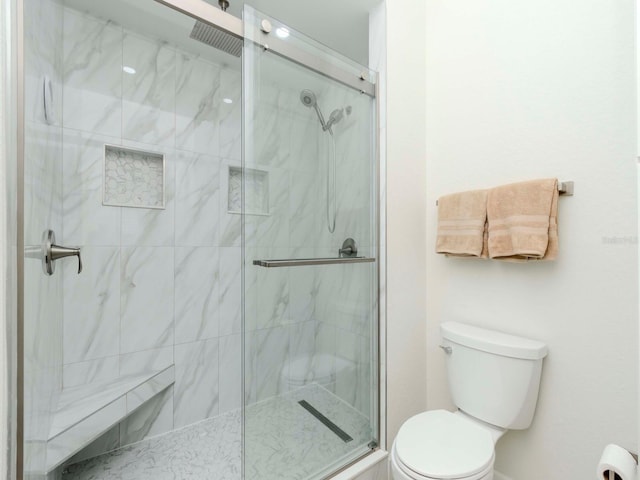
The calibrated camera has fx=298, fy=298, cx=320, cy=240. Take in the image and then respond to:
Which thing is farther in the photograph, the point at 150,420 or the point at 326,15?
the point at 150,420

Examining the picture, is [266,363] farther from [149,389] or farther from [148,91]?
[148,91]

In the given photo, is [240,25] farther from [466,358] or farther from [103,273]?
[466,358]

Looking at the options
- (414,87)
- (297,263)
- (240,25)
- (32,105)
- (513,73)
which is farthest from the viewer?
(414,87)

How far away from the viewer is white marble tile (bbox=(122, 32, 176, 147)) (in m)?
Result: 1.81

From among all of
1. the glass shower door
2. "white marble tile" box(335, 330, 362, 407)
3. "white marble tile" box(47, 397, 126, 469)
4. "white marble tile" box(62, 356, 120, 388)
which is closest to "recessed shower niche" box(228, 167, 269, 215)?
the glass shower door

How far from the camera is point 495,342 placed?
50.0 inches

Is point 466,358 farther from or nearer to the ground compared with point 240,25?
nearer to the ground

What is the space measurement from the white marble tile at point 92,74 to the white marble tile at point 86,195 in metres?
0.08

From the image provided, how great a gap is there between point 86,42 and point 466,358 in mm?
2636

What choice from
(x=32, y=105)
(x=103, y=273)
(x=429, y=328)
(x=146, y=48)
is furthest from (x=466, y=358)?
(x=146, y=48)

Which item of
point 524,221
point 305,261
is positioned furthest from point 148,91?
point 524,221

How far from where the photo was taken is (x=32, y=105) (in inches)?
34.8

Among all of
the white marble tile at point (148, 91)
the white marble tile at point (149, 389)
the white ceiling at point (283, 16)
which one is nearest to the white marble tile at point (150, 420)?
the white marble tile at point (149, 389)

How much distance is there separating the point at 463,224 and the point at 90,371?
7.10 ft
